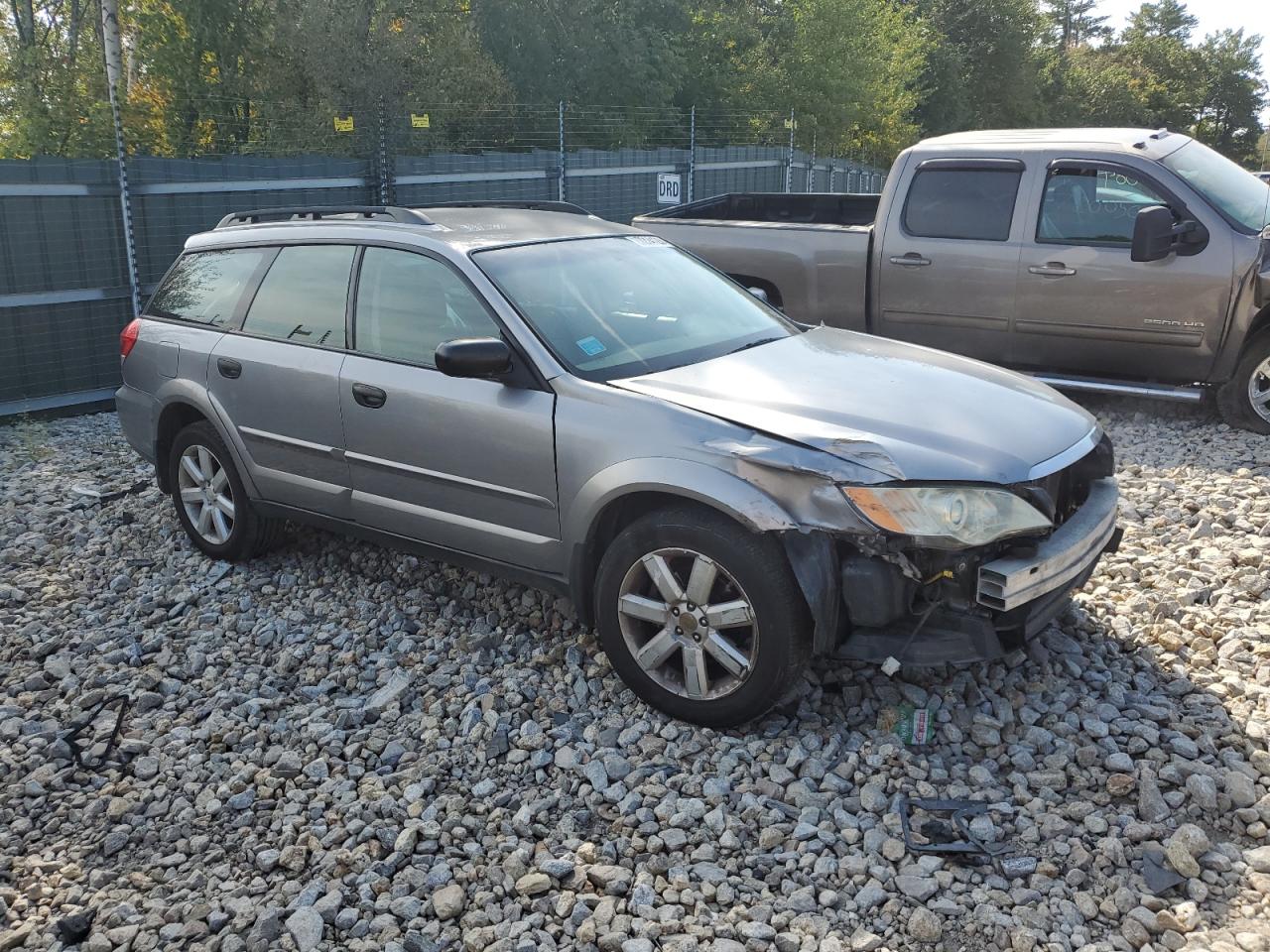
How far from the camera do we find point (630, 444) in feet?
12.9

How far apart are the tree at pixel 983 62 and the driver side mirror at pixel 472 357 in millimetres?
44238

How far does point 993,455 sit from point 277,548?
12.2 ft

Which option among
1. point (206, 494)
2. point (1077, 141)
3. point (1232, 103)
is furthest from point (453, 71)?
point (1232, 103)

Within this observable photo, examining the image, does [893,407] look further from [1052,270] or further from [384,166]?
[384,166]

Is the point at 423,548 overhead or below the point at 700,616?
below

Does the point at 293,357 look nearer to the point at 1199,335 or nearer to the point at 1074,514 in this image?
the point at 1074,514

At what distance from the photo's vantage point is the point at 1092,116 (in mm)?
63281

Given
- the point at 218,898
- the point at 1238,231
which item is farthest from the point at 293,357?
the point at 1238,231

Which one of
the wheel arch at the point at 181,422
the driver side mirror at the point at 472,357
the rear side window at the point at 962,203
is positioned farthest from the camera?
the rear side window at the point at 962,203

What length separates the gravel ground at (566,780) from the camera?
3170 mm

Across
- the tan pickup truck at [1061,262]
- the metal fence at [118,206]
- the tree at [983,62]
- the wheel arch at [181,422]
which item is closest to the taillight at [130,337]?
the wheel arch at [181,422]

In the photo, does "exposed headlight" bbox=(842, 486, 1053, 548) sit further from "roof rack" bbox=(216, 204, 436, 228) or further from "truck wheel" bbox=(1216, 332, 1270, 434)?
"truck wheel" bbox=(1216, 332, 1270, 434)

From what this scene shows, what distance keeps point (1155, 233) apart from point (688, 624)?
194 inches

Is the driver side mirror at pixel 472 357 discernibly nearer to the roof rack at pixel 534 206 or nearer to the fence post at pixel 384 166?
the roof rack at pixel 534 206
